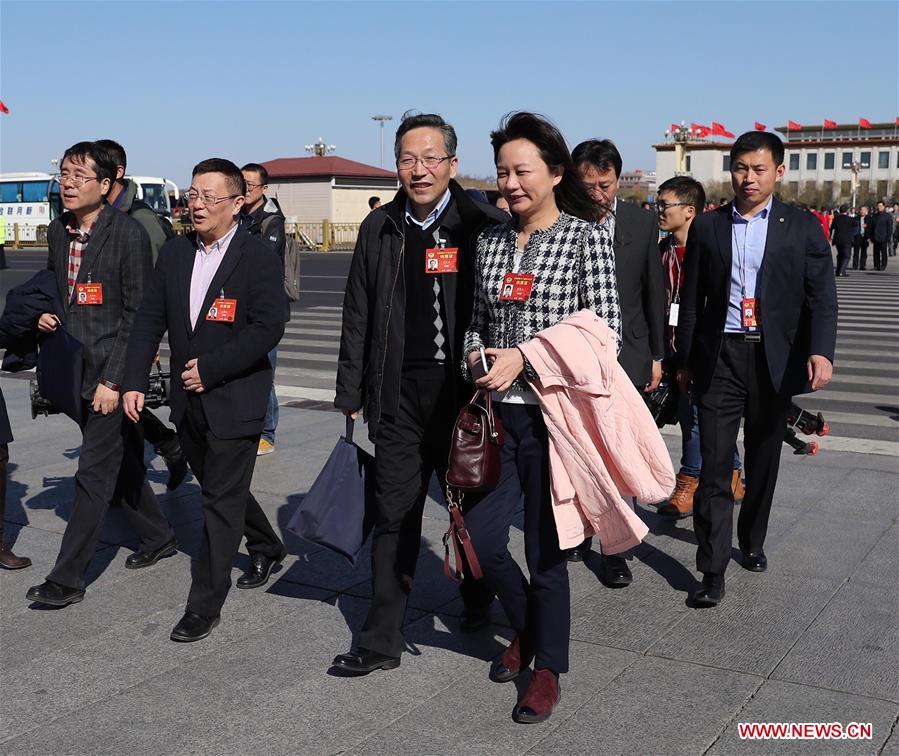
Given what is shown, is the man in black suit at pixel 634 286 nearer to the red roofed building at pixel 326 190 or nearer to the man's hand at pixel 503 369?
the man's hand at pixel 503 369

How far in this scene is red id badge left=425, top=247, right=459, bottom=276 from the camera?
3930mm

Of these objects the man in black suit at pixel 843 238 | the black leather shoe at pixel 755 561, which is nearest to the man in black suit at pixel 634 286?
the black leather shoe at pixel 755 561

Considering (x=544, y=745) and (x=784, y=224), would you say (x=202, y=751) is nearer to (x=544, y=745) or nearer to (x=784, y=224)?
(x=544, y=745)

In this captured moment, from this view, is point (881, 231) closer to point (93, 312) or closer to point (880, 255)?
point (880, 255)

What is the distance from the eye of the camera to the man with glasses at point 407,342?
12.9ft

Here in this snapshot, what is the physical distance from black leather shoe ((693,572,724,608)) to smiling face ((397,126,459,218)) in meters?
2.05

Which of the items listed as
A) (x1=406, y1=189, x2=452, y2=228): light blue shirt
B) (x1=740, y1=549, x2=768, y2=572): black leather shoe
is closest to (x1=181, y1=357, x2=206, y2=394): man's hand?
(x1=406, y1=189, x2=452, y2=228): light blue shirt

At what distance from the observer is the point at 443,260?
3.93 m

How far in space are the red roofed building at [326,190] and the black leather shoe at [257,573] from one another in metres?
45.4

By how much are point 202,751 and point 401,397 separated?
1420 mm

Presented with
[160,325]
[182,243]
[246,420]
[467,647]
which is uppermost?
[182,243]

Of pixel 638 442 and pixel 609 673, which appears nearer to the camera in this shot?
pixel 638 442

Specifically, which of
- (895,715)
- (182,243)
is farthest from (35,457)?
(895,715)

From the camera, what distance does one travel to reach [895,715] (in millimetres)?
3486
